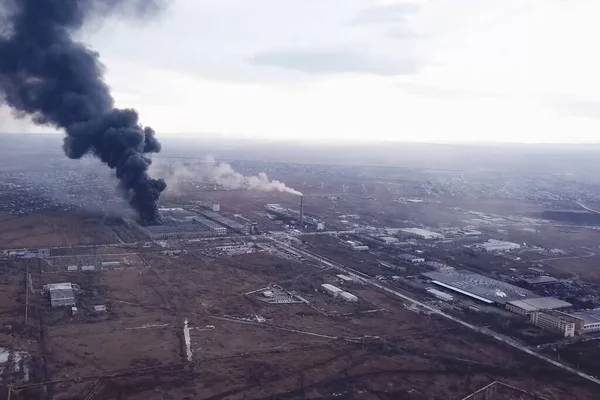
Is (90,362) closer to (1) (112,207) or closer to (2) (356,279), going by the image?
(2) (356,279)

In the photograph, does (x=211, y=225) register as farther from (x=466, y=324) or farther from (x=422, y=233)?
(x=466, y=324)

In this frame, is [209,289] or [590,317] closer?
[590,317]

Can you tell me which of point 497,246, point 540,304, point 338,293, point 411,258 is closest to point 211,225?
point 411,258

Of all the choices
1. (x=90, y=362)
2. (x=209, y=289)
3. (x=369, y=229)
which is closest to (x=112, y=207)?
(x=369, y=229)

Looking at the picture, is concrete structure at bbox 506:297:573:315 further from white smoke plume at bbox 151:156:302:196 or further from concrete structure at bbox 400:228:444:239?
white smoke plume at bbox 151:156:302:196

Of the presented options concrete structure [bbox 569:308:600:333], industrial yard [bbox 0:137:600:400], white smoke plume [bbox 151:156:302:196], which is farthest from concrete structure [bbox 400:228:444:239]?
concrete structure [bbox 569:308:600:333]

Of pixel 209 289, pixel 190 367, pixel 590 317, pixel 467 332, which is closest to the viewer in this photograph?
pixel 190 367
